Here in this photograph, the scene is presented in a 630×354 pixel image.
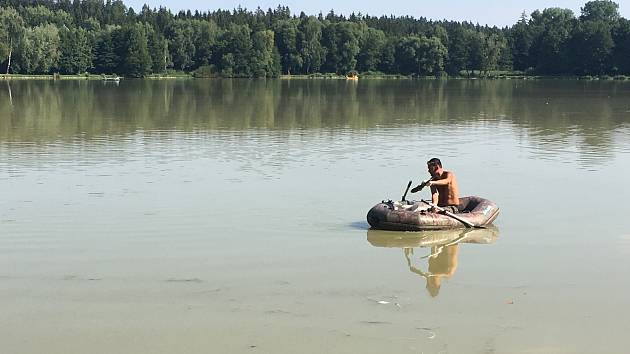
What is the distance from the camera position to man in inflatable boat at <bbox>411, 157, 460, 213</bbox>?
17203mm

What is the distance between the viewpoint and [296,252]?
14898 millimetres


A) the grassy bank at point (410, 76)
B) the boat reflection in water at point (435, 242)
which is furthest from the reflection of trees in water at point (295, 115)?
the grassy bank at point (410, 76)

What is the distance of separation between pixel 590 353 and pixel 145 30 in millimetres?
139991

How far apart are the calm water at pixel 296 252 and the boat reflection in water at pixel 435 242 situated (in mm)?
57

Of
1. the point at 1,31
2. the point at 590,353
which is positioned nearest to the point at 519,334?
the point at 590,353

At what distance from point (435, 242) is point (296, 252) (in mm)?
2798

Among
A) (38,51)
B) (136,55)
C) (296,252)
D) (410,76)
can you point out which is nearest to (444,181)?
(296,252)

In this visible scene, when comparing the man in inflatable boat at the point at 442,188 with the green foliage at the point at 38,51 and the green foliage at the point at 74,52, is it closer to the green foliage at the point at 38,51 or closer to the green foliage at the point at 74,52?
the green foliage at the point at 38,51

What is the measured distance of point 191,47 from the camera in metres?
151

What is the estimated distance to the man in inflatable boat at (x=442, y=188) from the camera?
1720 centimetres

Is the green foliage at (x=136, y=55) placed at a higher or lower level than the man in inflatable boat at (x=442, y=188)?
higher

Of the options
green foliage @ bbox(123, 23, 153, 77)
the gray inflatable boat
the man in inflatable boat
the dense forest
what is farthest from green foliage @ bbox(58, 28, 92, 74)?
the gray inflatable boat

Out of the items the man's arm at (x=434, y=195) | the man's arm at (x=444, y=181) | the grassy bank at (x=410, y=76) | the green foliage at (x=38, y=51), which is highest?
the green foliage at (x=38, y=51)

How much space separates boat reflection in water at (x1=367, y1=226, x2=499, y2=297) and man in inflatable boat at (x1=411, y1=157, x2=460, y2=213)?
2.72 feet
